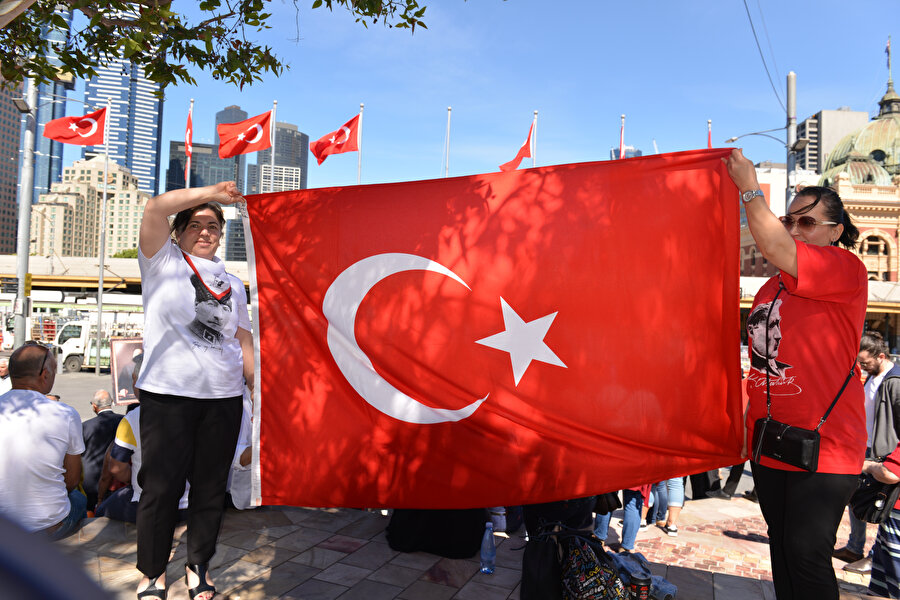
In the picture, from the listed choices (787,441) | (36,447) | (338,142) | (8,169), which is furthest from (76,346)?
(8,169)

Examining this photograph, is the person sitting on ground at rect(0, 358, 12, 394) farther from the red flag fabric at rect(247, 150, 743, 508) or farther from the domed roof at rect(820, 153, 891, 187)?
the domed roof at rect(820, 153, 891, 187)

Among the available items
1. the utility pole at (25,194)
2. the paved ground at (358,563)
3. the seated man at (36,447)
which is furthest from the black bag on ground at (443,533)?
the utility pole at (25,194)

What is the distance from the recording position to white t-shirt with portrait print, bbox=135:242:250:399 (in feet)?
9.73

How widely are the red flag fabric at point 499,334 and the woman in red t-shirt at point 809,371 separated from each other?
54 centimetres

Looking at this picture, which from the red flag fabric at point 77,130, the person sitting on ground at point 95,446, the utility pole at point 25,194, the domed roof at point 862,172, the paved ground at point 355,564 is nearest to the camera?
the paved ground at point 355,564

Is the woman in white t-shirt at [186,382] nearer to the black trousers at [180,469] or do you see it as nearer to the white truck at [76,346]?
the black trousers at [180,469]

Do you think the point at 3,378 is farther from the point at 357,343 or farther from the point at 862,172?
the point at 862,172

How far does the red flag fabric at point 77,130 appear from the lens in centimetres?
1601

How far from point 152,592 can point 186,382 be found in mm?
1091

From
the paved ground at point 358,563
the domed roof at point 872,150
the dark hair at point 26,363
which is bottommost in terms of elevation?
the paved ground at point 358,563

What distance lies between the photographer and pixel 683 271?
3131mm

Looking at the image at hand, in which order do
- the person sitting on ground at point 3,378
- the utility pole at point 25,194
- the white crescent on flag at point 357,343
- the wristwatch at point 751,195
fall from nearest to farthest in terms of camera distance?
the wristwatch at point 751,195 → the white crescent on flag at point 357,343 → the person sitting on ground at point 3,378 → the utility pole at point 25,194

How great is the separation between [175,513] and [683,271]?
2905 millimetres

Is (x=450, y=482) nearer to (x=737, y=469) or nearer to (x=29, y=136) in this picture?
(x=737, y=469)
